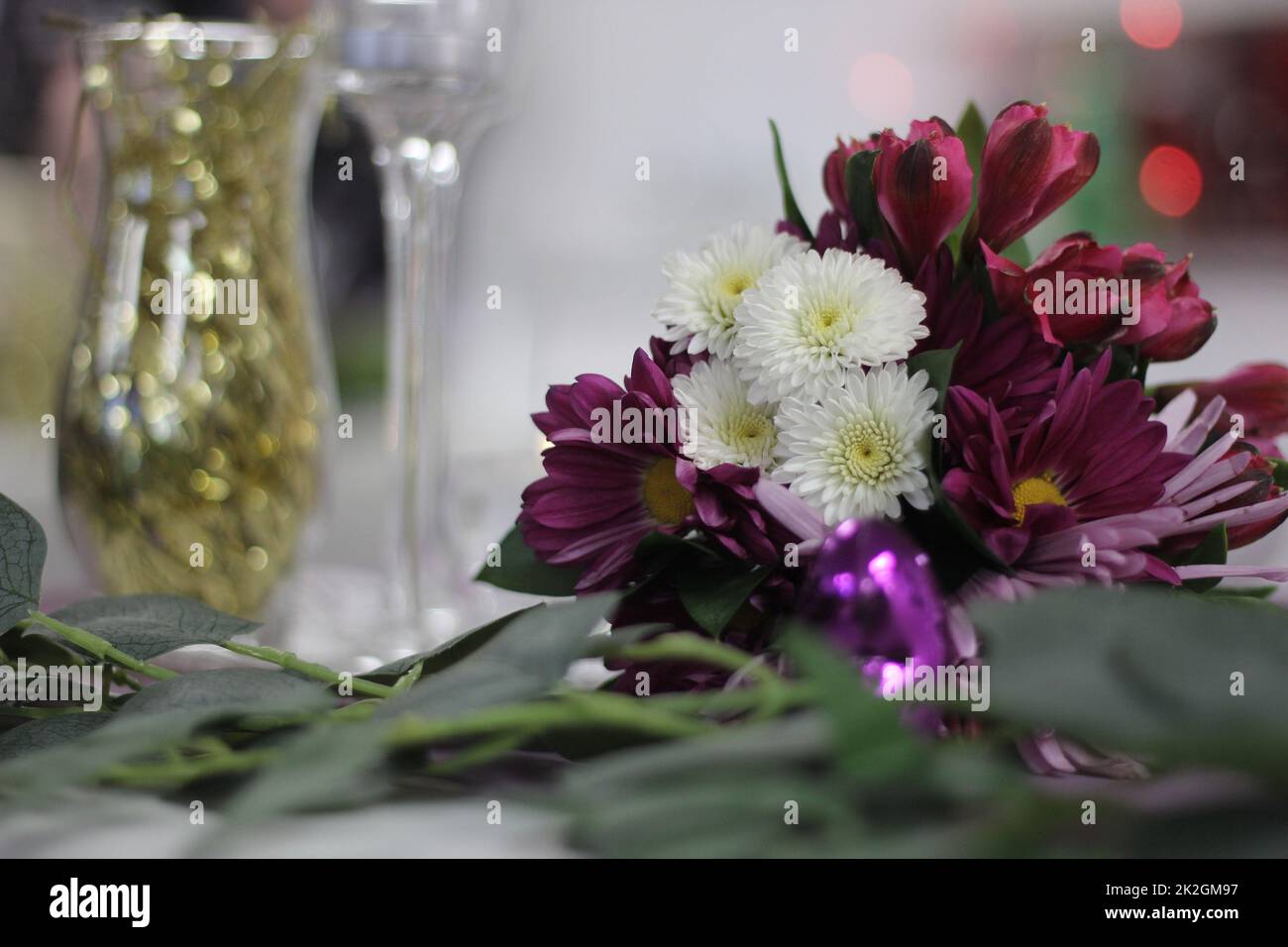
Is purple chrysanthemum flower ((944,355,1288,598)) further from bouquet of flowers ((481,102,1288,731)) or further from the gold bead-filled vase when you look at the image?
the gold bead-filled vase

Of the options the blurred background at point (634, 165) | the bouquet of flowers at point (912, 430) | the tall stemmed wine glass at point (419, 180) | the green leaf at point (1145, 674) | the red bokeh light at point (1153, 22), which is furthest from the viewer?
the red bokeh light at point (1153, 22)

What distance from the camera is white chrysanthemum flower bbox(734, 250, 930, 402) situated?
285mm

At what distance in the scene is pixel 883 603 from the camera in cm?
24

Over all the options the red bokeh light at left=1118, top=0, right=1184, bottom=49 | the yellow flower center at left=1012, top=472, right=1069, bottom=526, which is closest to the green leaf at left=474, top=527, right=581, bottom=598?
the yellow flower center at left=1012, top=472, right=1069, bottom=526

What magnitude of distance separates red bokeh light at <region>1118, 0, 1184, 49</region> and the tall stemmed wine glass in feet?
5.07

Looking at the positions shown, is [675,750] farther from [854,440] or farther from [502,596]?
[502,596]

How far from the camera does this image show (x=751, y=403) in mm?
300

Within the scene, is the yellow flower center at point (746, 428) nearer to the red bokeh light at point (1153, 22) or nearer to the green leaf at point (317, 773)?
the green leaf at point (317, 773)

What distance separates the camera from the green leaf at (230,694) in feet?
0.76

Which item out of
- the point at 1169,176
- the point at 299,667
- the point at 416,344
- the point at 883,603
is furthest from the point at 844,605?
the point at 1169,176

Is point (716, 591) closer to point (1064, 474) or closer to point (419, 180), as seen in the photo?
point (1064, 474)

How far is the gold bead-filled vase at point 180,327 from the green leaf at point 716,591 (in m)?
0.29

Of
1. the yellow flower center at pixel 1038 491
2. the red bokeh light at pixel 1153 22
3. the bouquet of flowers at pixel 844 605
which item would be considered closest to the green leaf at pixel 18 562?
the bouquet of flowers at pixel 844 605

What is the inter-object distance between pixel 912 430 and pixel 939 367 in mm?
16
